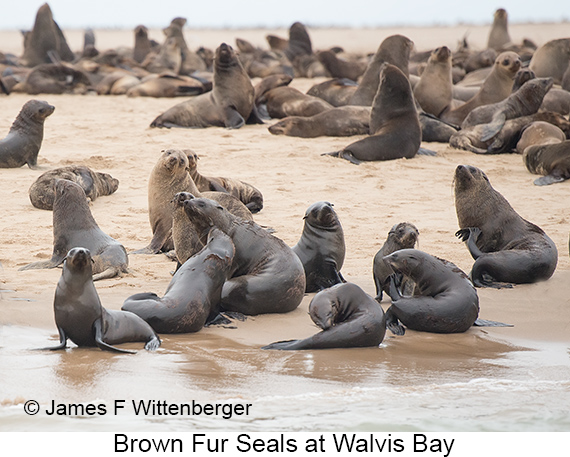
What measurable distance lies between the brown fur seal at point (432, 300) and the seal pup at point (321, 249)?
677 millimetres

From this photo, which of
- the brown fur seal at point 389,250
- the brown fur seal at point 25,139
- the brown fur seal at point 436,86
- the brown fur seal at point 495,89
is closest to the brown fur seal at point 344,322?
the brown fur seal at point 389,250

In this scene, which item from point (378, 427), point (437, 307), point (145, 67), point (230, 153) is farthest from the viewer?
point (145, 67)

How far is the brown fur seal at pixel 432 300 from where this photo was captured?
4.65 m

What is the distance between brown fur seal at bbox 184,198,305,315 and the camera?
4.90 meters

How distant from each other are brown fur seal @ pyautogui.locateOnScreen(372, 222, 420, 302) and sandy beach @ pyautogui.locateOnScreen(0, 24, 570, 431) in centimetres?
30

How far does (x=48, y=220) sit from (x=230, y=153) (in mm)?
3760

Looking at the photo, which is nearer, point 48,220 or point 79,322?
point 79,322

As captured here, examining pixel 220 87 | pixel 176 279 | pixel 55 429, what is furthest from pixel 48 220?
pixel 220 87

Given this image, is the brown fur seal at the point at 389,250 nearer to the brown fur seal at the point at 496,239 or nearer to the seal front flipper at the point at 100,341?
the brown fur seal at the point at 496,239

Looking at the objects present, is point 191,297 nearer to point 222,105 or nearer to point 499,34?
point 222,105

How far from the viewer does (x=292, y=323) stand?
478cm

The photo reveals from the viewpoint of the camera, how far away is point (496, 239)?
620 centimetres

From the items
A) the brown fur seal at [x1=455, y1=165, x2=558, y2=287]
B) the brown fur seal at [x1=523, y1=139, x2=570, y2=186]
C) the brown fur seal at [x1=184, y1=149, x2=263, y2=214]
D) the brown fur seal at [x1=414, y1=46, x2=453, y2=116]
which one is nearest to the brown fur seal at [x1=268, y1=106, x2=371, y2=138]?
the brown fur seal at [x1=414, y1=46, x2=453, y2=116]
